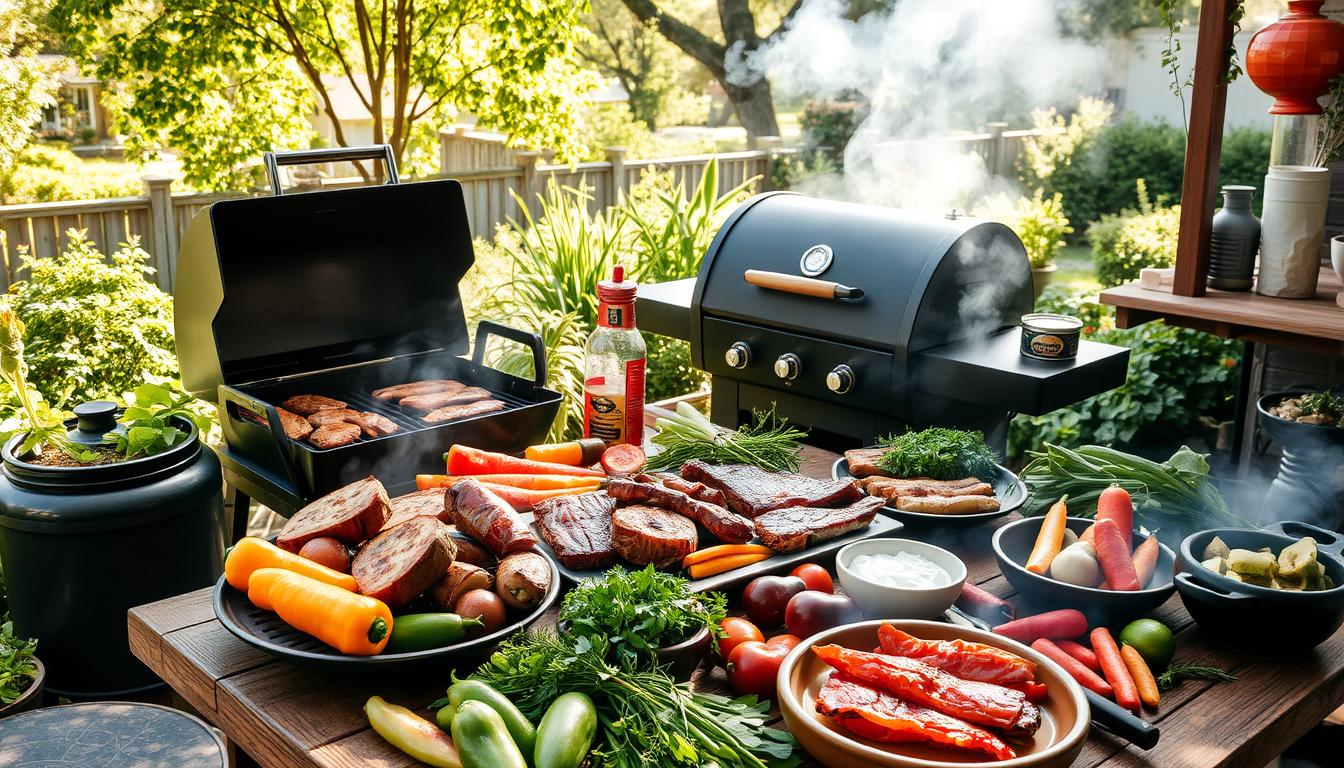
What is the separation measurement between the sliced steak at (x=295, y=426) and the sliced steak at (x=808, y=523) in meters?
1.30

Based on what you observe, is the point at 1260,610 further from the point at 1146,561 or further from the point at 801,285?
the point at 801,285

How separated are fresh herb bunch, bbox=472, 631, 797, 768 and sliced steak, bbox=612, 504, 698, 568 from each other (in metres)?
0.34

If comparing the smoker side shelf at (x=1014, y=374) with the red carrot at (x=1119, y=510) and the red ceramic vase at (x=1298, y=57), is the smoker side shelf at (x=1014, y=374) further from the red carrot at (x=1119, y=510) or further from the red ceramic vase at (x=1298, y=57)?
the red ceramic vase at (x=1298, y=57)

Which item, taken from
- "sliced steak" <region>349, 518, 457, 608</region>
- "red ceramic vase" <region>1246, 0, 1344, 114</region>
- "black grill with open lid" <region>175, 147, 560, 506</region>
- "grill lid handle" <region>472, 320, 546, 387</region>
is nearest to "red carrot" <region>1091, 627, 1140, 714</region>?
"sliced steak" <region>349, 518, 457, 608</region>

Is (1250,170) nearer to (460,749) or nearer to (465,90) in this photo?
(465,90)

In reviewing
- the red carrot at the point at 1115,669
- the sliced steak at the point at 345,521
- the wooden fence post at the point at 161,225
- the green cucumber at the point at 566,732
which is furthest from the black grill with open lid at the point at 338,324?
the wooden fence post at the point at 161,225

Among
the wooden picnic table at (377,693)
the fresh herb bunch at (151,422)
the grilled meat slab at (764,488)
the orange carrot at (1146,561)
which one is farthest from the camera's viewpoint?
the fresh herb bunch at (151,422)

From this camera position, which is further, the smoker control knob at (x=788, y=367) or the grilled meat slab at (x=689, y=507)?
the smoker control knob at (x=788, y=367)

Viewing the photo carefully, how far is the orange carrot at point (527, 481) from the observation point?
94.8 inches

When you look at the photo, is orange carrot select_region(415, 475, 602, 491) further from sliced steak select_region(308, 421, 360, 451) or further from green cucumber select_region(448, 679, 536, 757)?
green cucumber select_region(448, 679, 536, 757)

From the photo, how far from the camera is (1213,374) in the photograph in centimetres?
625

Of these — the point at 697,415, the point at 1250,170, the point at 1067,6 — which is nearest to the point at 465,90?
the point at 697,415

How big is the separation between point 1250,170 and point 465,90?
938 centimetres

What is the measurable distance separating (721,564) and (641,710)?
0.51 meters
